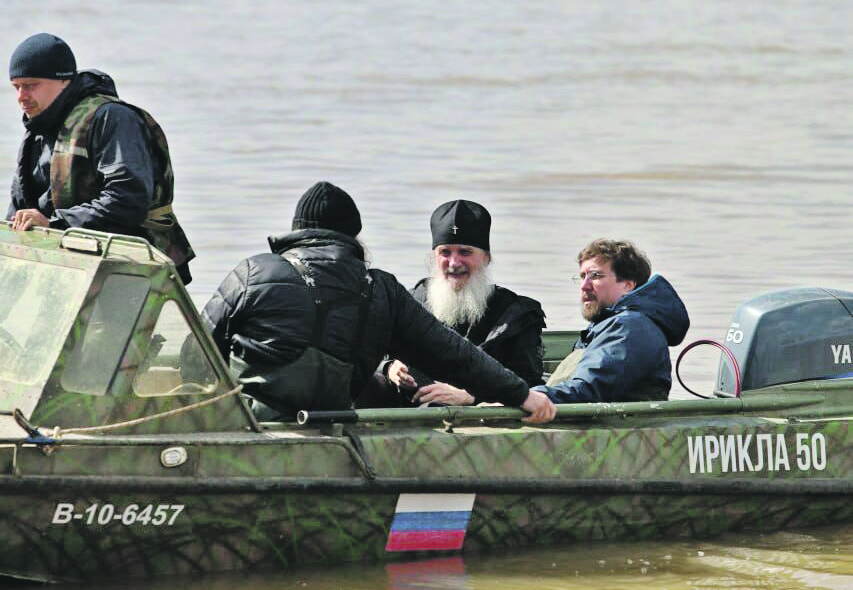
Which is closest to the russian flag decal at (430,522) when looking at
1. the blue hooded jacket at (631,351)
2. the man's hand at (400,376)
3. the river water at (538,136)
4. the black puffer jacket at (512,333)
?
the river water at (538,136)

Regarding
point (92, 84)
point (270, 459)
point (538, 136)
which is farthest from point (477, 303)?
point (538, 136)

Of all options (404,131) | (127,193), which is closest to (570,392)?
(127,193)

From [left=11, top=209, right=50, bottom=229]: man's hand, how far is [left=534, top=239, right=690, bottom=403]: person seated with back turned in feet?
7.36

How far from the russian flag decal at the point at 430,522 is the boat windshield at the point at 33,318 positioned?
4.92 feet

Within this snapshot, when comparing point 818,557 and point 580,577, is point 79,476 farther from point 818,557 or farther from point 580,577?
point 818,557

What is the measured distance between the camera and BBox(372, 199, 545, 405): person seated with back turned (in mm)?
8297

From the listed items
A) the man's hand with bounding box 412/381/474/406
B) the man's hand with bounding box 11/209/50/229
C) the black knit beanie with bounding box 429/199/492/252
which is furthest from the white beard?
the man's hand with bounding box 11/209/50/229

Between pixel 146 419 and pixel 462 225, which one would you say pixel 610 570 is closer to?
pixel 462 225

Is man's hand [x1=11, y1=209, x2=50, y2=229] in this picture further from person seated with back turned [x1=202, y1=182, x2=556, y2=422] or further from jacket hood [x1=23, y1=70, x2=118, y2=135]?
person seated with back turned [x1=202, y1=182, x2=556, y2=422]

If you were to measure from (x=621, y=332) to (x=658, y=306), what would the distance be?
0.25 meters

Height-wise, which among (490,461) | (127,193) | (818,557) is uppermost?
(127,193)

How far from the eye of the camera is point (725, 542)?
7848 millimetres

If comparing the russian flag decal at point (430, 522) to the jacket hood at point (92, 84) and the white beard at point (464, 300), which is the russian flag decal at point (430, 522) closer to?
the white beard at point (464, 300)

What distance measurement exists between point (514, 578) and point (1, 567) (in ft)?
6.87
